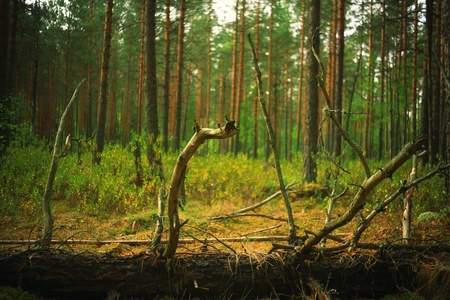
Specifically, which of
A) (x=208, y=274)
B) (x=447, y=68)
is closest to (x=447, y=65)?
(x=447, y=68)

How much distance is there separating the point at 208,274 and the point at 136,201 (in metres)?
3.83

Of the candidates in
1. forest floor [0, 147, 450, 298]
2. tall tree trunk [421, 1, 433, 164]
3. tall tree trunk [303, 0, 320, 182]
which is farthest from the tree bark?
tall tree trunk [303, 0, 320, 182]

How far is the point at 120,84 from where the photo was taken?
26656 millimetres

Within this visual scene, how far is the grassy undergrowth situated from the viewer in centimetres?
471

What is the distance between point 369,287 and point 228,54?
87.6 feet

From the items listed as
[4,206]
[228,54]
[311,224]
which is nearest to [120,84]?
[228,54]

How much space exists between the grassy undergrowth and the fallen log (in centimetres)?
108

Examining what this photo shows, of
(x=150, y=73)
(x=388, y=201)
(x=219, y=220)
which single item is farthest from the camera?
(x=150, y=73)

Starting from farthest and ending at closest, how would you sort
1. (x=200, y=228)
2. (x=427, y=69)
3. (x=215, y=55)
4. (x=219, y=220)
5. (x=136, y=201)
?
(x=215, y=55)
(x=427, y=69)
(x=136, y=201)
(x=219, y=220)
(x=200, y=228)

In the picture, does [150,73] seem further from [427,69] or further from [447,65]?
[427,69]

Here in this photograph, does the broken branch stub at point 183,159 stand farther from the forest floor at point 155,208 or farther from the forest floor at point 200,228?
the forest floor at point 200,228

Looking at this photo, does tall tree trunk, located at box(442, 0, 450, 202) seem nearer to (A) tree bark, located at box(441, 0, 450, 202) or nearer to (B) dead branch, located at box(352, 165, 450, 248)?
(A) tree bark, located at box(441, 0, 450, 202)

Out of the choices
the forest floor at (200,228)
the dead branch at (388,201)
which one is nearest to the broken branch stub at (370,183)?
the dead branch at (388,201)

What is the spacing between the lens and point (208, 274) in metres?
2.61
